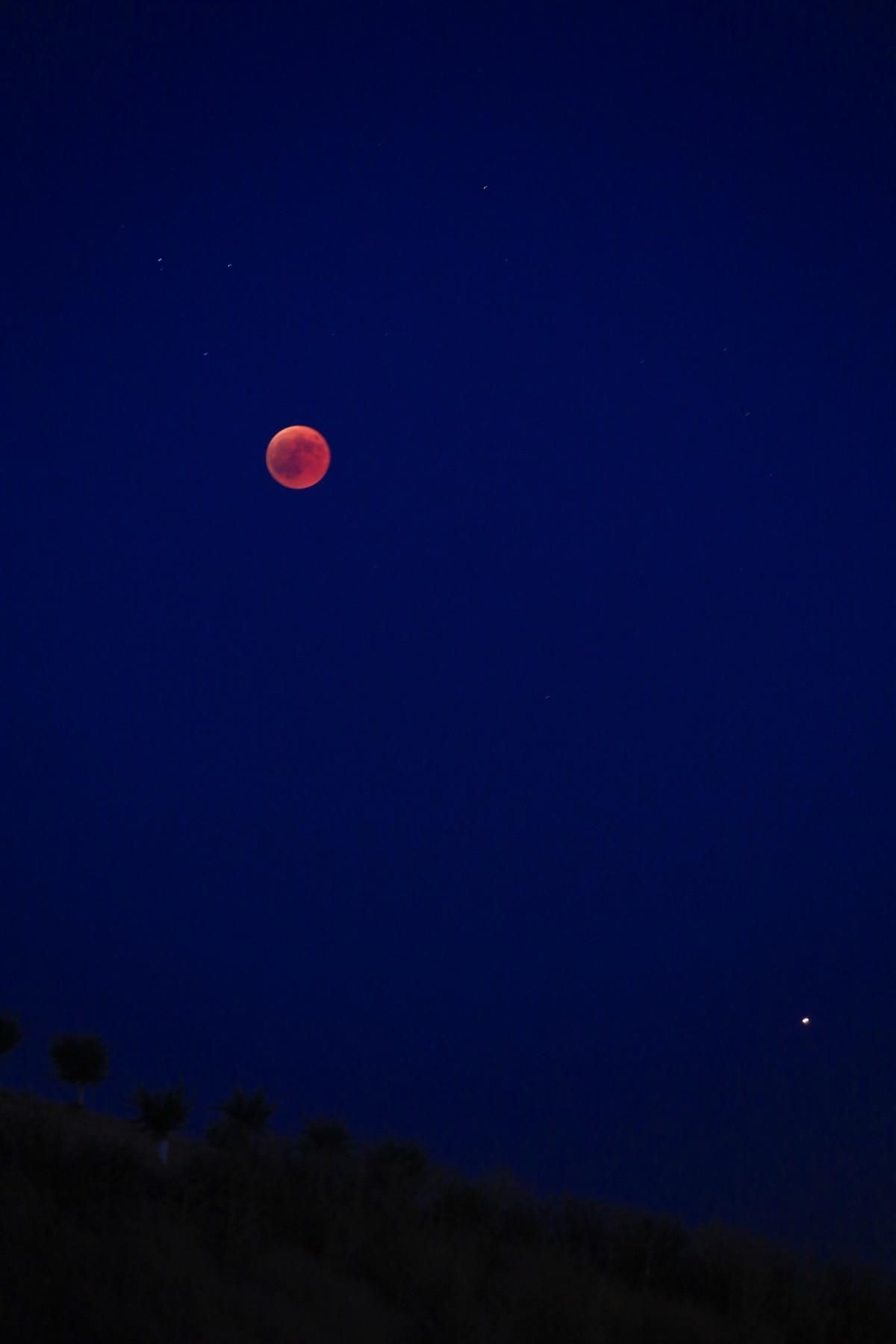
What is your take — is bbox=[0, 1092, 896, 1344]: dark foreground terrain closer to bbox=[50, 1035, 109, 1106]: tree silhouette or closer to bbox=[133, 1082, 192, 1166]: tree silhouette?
bbox=[133, 1082, 192, 1166]: tree silhouette

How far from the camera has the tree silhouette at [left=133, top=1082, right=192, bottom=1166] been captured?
30688 millimetres

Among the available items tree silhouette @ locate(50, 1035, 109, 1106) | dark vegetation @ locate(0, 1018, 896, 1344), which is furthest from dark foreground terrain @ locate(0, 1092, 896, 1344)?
tree silhouette @ locate(50, 1035, 109, 1106)

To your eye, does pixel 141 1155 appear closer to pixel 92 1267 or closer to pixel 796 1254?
pixel 92 1267

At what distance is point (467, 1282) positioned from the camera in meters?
8.69

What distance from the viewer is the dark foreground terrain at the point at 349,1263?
718cm

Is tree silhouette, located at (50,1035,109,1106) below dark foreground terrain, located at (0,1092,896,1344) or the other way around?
the other way around

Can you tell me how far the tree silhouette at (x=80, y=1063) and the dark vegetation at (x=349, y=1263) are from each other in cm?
3011

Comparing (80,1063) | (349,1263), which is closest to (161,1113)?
(80,1063)

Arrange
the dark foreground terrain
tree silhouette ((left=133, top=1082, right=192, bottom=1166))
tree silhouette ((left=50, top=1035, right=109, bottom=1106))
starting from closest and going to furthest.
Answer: the dark foreground terrain → tree silhouette ((left=133, top=1082, right=192, bottom=1166)) → tree silhouette ((left=50, top=1035, right=109, bottom=1106))

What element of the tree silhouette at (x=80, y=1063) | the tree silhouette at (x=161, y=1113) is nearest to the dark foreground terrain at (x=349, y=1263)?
the tree silhouette at (x=161, y=1113)

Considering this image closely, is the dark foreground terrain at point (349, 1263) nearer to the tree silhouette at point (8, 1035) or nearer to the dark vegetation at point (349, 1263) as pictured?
the dark vegetation at point (349, 1263)

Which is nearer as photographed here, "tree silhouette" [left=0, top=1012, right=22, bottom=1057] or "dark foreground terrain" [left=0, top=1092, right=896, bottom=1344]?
"dark foreground terrain" [left=0, top=1092, right=896, bottom=1344]

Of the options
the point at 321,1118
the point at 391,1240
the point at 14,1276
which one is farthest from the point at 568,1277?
the point at 321,1118

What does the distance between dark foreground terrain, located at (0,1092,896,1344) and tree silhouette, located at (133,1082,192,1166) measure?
62.6ft
